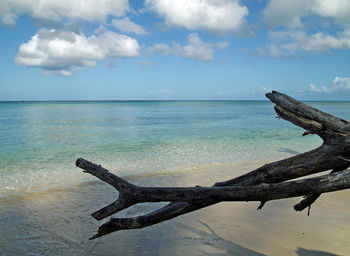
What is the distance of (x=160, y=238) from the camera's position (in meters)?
5.16

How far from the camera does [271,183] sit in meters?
2.68

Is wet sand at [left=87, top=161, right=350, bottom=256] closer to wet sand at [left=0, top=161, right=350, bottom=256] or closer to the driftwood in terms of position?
wet sand at [left=0, top=161, right=350, bottom=256]

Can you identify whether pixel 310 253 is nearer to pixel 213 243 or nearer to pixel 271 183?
pixel 213 243

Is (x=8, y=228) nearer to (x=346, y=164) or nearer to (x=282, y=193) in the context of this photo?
(x=282, y=193)

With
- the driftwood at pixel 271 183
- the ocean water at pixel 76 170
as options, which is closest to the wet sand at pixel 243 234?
the ocean water at pixel 76 170

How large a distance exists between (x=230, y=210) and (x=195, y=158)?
6.51 metres

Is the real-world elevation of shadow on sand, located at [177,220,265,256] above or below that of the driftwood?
below

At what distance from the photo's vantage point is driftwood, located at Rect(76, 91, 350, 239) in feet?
8.04

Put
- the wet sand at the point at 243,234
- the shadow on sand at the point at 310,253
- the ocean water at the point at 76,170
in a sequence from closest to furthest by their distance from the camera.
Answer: the shadow on sand at the point at 310,253
the wet sand at the point at 243,234
the ocean water at the point at 76,170

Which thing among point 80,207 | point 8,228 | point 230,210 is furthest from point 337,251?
point 8,228

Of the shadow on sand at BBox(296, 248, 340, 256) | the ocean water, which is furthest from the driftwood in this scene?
the ocean water

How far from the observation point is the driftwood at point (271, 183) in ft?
8.04

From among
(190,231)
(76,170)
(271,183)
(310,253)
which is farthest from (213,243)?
(76,170)

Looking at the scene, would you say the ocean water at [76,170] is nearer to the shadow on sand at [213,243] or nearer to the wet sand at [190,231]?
the wet sand at [190,231]
